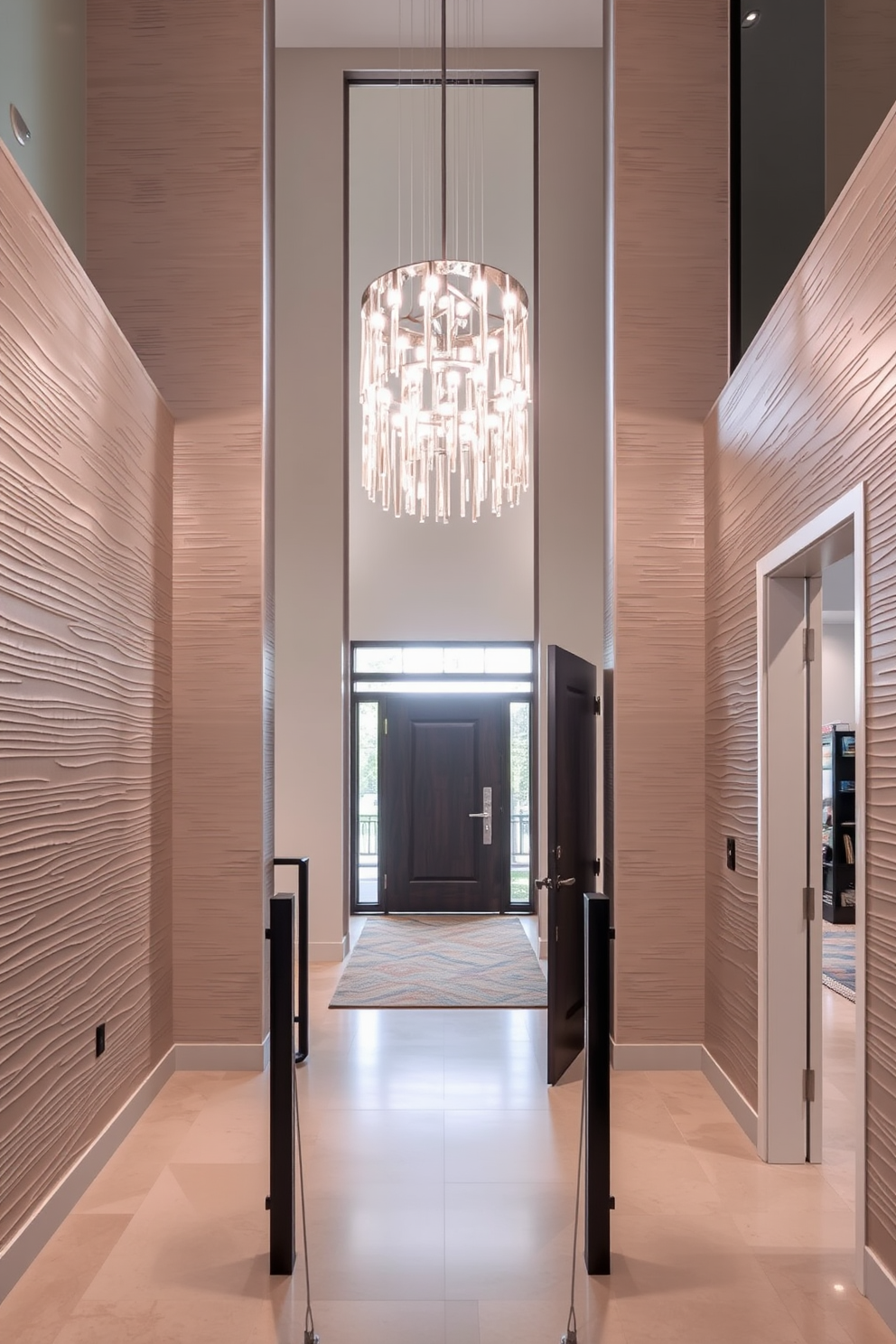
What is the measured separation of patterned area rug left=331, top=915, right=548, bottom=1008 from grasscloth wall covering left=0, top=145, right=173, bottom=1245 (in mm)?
1944

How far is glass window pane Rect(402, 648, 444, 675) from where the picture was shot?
9.04 meters

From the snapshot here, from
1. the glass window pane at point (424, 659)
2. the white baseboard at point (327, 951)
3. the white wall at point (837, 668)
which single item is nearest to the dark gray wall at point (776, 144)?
the white baseboard at point (327, 951)

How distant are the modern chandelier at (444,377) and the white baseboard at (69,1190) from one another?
8.70 feet

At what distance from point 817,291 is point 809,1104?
8.64 feet

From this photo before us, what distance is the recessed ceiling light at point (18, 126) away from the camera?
4.05m

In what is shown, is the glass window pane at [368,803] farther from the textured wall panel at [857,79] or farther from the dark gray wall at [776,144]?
the textured wall panel at [857,79]

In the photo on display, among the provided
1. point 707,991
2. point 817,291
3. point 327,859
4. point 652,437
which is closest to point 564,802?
point 707,991

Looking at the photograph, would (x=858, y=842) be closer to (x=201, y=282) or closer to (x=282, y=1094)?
(x=282, y=1094)

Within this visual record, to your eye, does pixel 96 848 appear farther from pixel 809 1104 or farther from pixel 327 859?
pixel 327 859

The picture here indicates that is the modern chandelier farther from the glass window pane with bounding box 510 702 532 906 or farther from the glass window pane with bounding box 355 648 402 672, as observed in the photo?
the glass window pane with bounding box 510 702 532 906

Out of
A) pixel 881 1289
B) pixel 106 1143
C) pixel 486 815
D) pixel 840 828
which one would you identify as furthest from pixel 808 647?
pixel 840 828

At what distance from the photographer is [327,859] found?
7.25 m

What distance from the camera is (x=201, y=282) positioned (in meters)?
4.89

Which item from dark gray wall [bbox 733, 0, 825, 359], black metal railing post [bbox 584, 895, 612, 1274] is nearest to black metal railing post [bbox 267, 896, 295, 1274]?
black metal railing post [bbox 584, 895, 612, 1274]
